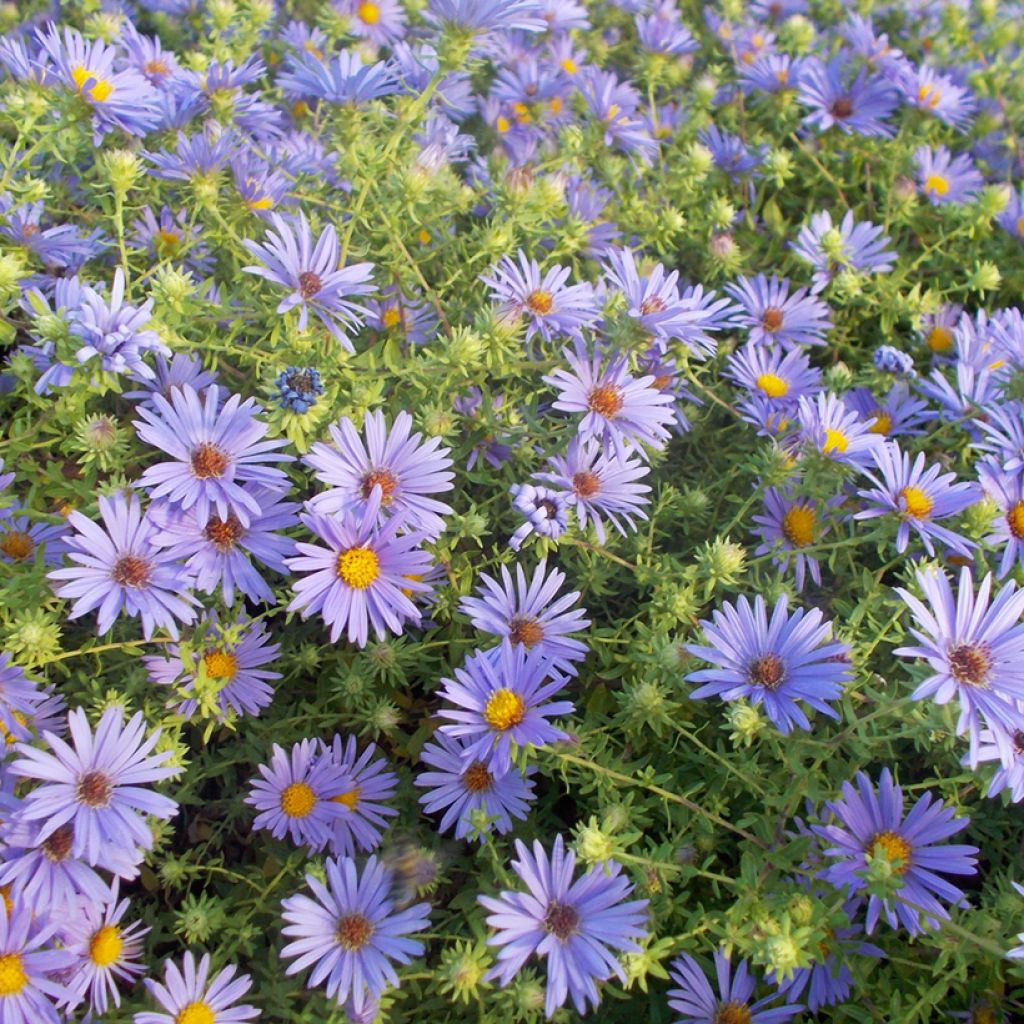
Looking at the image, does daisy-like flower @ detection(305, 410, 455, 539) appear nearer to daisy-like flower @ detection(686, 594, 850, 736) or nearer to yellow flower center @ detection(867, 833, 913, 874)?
daisy-like flower @ detection(686, 594, 850, 736)

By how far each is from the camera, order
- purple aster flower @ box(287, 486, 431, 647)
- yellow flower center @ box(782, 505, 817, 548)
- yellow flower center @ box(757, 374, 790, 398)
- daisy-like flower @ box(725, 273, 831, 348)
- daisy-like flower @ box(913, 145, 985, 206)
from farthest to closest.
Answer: daisy-like flower @ box(913, 145, 985, 206)
daisy-like flower @ box(725, 273, 831, 348)
yellow flower center @ box(757, 374, 790, 398)
yellow flower center @ box(782, 505, 817, 548)
purple aster flower @ box(287, 486, 431, 647)

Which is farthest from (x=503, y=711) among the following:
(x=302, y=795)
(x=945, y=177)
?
(x=945, y=177)

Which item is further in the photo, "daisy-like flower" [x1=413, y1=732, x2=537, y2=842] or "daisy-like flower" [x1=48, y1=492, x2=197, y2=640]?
"daisy-like flower" [x1=413, y1=732, x2=537, y2=842]

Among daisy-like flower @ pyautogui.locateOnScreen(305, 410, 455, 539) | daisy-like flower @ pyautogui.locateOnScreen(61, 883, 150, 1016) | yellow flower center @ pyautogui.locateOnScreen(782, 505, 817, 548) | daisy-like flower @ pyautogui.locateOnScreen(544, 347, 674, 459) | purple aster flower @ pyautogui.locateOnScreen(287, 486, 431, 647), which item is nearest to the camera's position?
daisy-like flower @ pyautogui.locateOnScreen(61, 883, 150, 1016)

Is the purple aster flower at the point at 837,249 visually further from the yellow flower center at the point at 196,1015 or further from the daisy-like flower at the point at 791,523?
the yellow flower center at the point at 196,1015

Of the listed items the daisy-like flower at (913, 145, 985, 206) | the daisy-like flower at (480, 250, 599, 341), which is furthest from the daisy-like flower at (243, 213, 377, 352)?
the daisy-like flower at (913, 145, 985, 206)

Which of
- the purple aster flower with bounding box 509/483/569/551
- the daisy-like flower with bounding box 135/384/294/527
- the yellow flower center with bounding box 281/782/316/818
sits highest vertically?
the purple aster flower with bounding box 509/483/569/551

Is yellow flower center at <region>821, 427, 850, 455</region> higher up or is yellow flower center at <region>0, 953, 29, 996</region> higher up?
yellow flower center at <region>821, 427, 850, 455</region>
